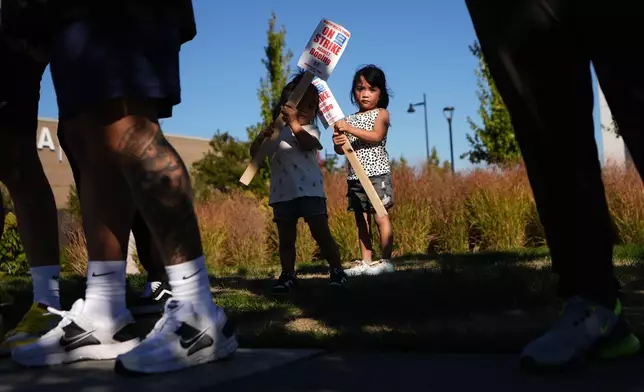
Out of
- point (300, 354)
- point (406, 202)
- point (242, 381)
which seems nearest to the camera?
point (242, 381)

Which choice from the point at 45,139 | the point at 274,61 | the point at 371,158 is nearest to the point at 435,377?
the point at 371,158

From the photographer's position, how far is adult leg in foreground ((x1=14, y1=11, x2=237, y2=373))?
205cm

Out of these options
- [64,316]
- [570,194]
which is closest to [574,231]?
[570,194]

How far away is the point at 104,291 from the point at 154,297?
3.39 ft

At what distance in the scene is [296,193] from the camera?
165 inches

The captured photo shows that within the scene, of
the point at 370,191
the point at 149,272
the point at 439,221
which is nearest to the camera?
the point at 149,272

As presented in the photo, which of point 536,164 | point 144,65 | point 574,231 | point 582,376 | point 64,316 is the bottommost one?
point 582,376

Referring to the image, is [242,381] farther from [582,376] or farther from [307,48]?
[307,48]

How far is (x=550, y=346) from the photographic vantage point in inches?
71.7

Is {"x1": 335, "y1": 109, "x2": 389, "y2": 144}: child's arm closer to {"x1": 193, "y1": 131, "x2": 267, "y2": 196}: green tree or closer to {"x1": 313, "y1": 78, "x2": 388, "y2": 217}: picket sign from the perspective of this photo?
{"x1": 313, "y1": 78, "x2": 388, "y2": 217}: picket sign

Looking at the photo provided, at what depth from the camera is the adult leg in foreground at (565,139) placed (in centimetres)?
192

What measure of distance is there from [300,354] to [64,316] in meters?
0.73

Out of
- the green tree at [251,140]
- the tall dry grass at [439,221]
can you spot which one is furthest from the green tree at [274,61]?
the tall dry grass at [439,221]

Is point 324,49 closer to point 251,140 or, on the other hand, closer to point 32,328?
point 32,328
